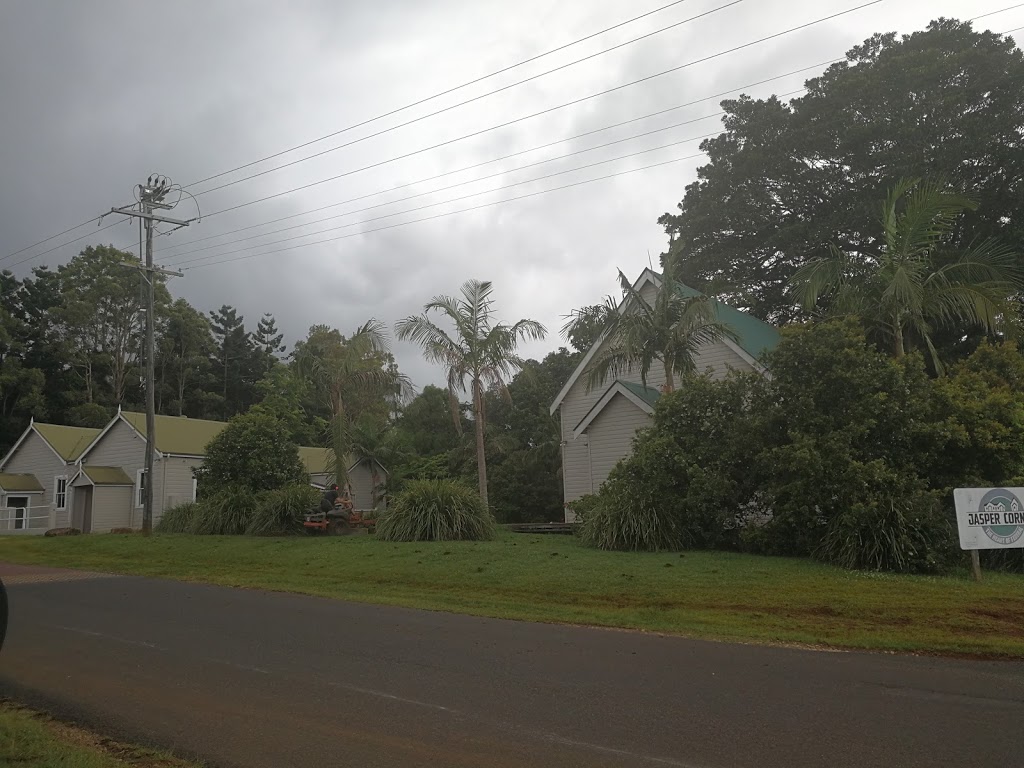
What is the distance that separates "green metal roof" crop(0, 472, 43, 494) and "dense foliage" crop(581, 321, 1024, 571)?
1247 inches

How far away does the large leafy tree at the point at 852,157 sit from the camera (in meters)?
28.5

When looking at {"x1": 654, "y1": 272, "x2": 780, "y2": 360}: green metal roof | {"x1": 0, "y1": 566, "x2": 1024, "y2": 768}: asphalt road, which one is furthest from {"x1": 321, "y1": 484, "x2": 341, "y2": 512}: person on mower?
{"x1": 0, "y1": 566, "x2": 1024, "y2": 768}: asphalt road

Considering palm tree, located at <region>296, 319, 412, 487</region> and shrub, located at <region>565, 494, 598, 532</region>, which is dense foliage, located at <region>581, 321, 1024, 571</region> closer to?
shrub, located at <region>565, 494, 598, 532</region>

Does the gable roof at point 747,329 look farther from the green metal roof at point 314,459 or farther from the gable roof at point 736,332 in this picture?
the green metal roof at point 314,459

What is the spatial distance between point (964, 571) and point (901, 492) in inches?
59.2

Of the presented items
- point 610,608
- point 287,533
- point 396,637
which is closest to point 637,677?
point 396,637

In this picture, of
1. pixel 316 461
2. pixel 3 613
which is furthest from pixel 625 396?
pixel 316 461

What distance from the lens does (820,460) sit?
45.3 feet

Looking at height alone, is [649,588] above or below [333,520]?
below

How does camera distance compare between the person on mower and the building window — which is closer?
the person on mower

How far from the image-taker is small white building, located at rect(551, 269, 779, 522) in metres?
Answer: 23.2

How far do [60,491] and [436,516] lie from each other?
27.4m

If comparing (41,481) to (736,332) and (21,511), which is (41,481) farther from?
(736,332)

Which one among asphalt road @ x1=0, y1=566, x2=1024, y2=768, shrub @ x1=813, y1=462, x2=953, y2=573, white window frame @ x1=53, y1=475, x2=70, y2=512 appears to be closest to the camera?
asphalt road @ x1=0, y1=566, x2=1024, y2=768
